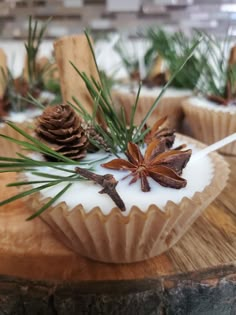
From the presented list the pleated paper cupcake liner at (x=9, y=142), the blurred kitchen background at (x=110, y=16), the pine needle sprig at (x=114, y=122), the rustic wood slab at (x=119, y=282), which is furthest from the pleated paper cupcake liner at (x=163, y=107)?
the blurred kitchen background at (x=110, y=16)

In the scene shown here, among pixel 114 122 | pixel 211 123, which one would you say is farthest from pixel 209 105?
pixel 114 122

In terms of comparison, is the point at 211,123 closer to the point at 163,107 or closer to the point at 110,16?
the point at 163,107

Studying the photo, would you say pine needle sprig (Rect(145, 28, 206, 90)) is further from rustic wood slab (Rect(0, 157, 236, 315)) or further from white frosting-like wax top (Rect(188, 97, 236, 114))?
rustic wood slab (Rect(0, 157, 236, 315))

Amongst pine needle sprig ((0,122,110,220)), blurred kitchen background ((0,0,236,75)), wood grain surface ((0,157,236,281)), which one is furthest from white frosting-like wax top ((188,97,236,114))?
blurred kitchen background ((0,0,236,75))

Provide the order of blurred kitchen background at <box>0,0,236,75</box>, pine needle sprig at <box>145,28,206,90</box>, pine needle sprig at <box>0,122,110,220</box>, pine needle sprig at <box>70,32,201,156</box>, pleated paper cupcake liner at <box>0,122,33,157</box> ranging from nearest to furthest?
1. pine needle sprig at <box>0,122,110,220</box>
2. pine needle sprig at <box>70,32,201,156</box>
3. pleated paper cupcake liner at <box>0,122,33,157</box>
4. pine needle sprig at <box>145,28,206,90</box>
5. blurred kitchen background at <box>0,0,236,75</box>

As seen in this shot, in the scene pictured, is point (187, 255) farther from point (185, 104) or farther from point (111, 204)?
point (185, 104)

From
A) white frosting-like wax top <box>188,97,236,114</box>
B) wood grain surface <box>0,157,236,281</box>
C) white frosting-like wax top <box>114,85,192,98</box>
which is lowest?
white frosting-like wax top <box>114,85,192,98</box>
